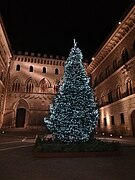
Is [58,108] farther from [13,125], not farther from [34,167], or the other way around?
[13,125]

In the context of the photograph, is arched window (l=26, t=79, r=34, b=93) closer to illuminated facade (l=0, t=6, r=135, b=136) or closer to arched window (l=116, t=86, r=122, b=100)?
illuminated facade (l=0, t=6, r=135, b=136)

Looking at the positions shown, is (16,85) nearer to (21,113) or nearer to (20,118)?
(21,113)

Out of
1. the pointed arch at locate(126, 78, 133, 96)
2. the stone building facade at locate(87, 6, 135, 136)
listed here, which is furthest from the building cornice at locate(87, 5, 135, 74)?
the pointed arch at locate(126, 78, 133, 96)

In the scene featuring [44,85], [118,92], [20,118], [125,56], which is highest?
[125,56]

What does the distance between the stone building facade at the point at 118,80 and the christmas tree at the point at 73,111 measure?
964cm

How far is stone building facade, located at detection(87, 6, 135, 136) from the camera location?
19.1 metres

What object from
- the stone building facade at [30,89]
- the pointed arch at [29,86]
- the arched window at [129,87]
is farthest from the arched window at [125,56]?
the pointed arch at [29,86]

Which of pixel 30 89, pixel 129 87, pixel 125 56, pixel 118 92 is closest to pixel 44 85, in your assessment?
pixel 30 89

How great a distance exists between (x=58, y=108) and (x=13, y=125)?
24440 millimetres

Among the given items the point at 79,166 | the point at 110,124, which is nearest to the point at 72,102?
the point at 79,166

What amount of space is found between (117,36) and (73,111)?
1676 cm

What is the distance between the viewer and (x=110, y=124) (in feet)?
79.0

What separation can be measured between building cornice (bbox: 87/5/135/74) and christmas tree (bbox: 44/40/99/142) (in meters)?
12.3

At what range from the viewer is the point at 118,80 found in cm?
2236
